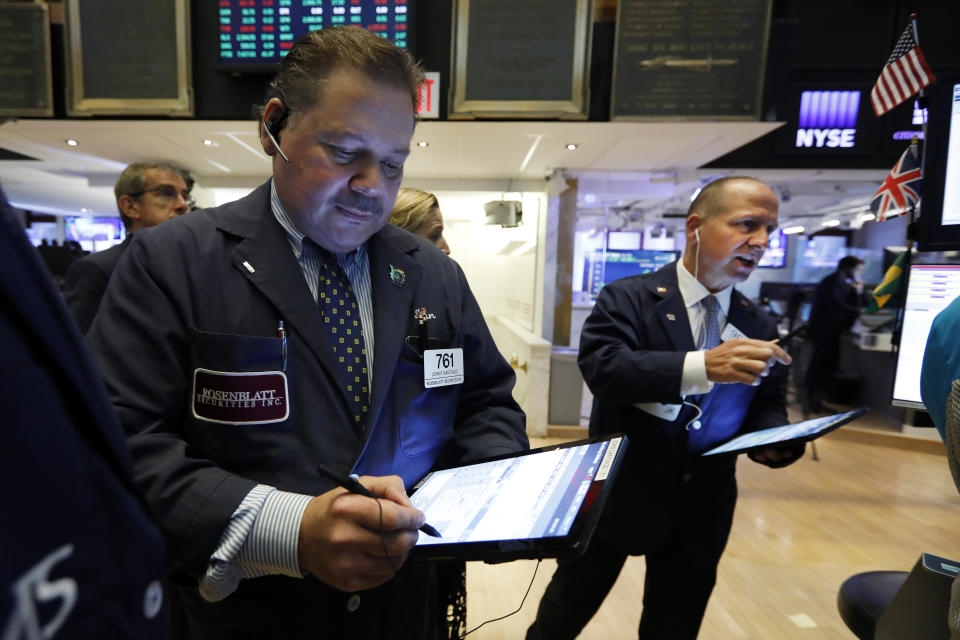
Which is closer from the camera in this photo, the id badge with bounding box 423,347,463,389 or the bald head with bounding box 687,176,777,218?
the id badge with bounding box 423,347,463,389

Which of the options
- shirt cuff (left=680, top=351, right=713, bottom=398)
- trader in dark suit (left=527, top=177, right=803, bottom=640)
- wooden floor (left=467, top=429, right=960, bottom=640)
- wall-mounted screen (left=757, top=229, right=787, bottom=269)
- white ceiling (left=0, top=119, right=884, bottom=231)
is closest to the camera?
shirt cuff (left=680, top=351, right=713, bottom=398)

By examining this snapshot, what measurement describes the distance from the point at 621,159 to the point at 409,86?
390cm

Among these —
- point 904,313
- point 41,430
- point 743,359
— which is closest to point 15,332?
point 41,430

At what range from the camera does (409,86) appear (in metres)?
0.97

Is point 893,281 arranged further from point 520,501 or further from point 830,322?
point 830,322

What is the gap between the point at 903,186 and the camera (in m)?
1.70

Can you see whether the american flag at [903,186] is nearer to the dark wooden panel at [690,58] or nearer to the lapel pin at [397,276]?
the dark wooden panel at [690,58]

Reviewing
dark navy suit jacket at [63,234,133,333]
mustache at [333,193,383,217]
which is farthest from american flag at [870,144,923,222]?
dark navy suit jacket at [63,234,133,333]

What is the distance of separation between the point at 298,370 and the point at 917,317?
5.66 feet

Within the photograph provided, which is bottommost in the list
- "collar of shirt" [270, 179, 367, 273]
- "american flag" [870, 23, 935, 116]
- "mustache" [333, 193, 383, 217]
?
"collar of shirt" [270, 179, 367, 273]

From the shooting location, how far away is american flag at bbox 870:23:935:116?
168 centimetres

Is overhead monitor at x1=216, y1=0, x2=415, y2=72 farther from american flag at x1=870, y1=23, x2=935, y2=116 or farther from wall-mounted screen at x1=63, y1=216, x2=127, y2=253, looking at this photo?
wall-mounted screen at x1=63, y1=216, x2=127, y2=253

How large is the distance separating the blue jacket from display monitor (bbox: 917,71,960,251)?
54.4 inches

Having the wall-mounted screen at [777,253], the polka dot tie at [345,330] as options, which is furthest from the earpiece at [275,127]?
the wall-mounted screen at [777,253]
